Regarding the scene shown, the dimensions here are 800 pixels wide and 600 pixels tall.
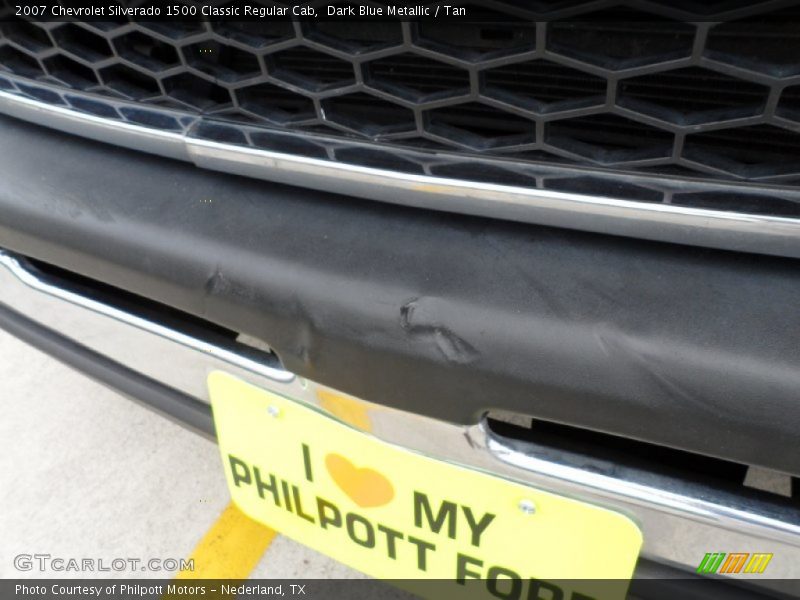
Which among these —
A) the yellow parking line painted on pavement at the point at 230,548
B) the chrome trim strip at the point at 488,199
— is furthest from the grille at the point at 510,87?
the yellow parking line painted on pavement at the point at 230,548

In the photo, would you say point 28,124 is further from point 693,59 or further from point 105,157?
point 693,59

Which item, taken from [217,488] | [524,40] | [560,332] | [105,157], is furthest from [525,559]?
[217,488]

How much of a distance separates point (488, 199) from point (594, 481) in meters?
0.33

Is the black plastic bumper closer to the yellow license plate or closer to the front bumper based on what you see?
the front bumper

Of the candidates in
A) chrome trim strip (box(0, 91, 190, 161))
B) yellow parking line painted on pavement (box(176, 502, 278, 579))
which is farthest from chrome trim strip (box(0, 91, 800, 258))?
yellow parking line painted on pavement (box(176, 502, 278, 579))

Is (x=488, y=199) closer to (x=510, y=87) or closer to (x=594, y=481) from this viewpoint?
(x=510, y=87)

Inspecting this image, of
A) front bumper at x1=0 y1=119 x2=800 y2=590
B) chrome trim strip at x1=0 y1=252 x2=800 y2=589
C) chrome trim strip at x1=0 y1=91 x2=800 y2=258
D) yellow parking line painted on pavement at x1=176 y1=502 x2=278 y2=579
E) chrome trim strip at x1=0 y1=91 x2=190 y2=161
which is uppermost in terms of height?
chrome trim strip at x1=0 y1=91 x2=190 y2=161

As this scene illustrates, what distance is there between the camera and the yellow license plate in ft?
2.52

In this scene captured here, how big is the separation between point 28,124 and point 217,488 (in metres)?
0.93

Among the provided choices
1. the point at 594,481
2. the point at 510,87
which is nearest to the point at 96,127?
the point at 510,87

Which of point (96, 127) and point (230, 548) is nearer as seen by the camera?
point (96, 127)

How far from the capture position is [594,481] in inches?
28.0

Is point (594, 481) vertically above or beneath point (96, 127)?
beneath

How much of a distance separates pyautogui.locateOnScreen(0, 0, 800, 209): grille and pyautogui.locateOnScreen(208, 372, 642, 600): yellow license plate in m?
0.35
